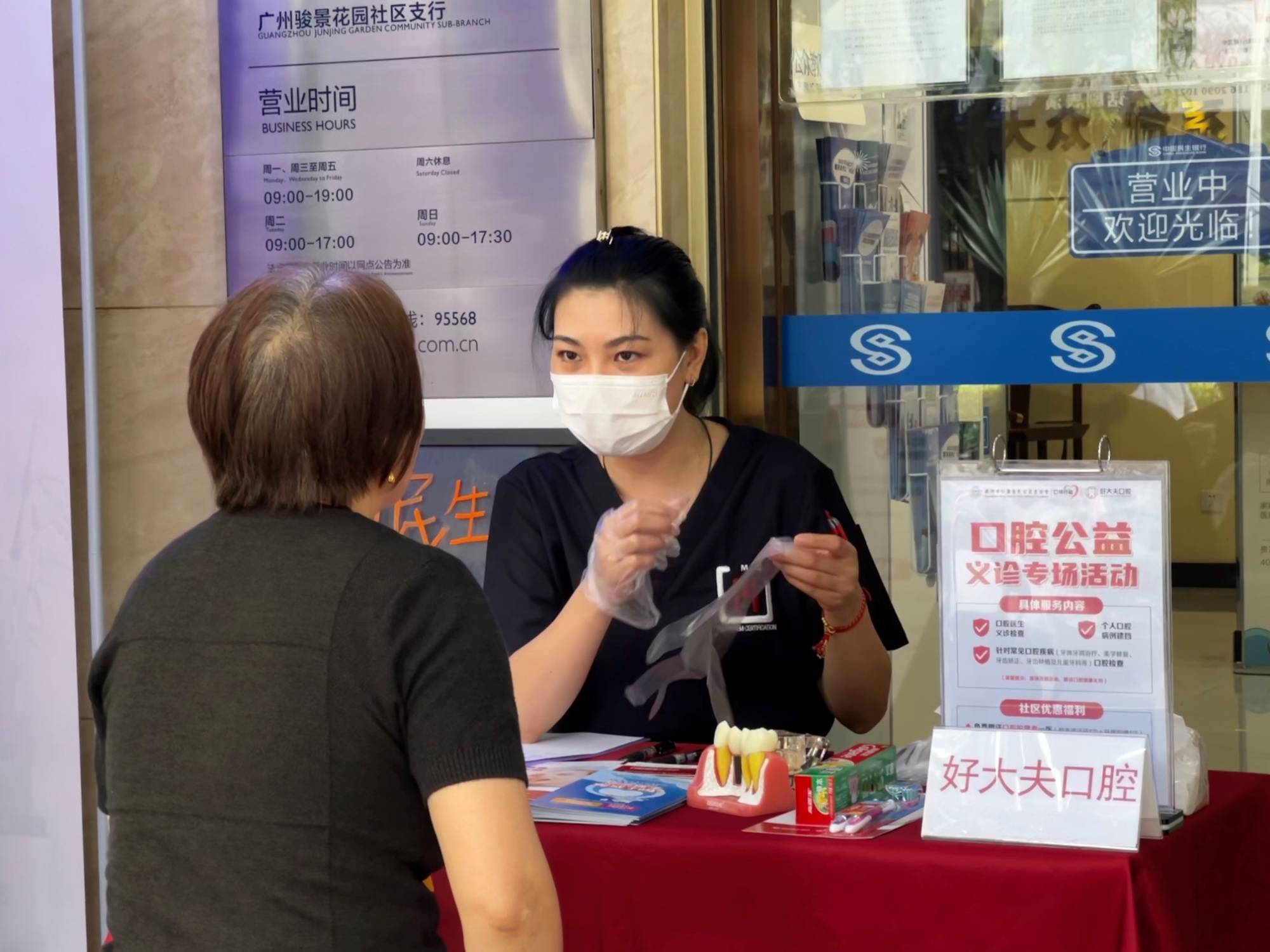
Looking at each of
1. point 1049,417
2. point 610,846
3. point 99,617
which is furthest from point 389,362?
point 99,617

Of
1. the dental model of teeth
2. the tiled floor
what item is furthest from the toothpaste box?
the tiled floor

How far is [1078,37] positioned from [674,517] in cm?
137

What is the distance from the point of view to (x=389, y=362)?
126cm

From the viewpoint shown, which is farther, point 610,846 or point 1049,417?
point 1049,417

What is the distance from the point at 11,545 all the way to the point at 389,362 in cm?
214

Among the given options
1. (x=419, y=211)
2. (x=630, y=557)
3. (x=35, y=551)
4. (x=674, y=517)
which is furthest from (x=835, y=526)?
(x=35, y=551)

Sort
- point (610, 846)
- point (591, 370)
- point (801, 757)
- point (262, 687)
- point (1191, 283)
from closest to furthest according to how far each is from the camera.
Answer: point (262, 687) → point (610, 846) → point (801, 757) → point (591, 370) → point (1191, 283)

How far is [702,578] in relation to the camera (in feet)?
7.54

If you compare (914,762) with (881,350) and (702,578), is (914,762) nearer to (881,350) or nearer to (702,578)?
(702,578)

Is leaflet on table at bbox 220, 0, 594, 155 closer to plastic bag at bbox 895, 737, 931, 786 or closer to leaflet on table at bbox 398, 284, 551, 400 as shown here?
leaflet on table at bbox 398, 284, 551, 400

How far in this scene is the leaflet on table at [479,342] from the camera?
10.1 feet

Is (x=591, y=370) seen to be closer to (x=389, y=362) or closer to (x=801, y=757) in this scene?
(x=801, y=757)

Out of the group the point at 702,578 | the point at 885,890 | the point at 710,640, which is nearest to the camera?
the point at 885,890

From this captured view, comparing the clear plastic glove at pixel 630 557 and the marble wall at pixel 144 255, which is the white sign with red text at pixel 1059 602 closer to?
the clear plastic glove at pixel 630 557
